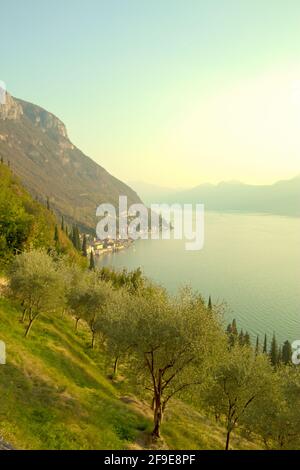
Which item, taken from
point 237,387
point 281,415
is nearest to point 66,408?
point 237,387

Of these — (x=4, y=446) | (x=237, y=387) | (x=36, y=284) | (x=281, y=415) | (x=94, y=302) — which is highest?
(x=36, y=284)

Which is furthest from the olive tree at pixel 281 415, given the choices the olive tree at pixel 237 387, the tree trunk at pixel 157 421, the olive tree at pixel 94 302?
the olive tree at pixel 94 302

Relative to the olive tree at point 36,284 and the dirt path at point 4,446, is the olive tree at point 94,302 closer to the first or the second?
the olive tree at point 36,284

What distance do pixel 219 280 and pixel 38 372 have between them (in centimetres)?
17325

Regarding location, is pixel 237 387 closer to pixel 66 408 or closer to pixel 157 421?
pixel 157 421

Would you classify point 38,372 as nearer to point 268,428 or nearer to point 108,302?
point 268,428

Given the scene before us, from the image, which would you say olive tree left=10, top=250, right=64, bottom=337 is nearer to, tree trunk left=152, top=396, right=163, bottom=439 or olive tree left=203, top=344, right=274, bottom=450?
tree trunk left=152, top=396, right=163, bottom=439

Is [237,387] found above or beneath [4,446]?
beneath

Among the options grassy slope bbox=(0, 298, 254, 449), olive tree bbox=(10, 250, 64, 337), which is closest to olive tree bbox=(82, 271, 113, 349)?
grassy slope bbox=(0, 298, 254, 449)

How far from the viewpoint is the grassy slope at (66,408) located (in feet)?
69.4

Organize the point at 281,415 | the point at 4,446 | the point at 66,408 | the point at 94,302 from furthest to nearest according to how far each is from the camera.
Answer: the point at 94,302
the point at 281,415
the point at 66,408
the point at 4,446

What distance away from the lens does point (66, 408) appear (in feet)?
83.5

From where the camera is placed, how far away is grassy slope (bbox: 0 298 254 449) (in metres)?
21.2
